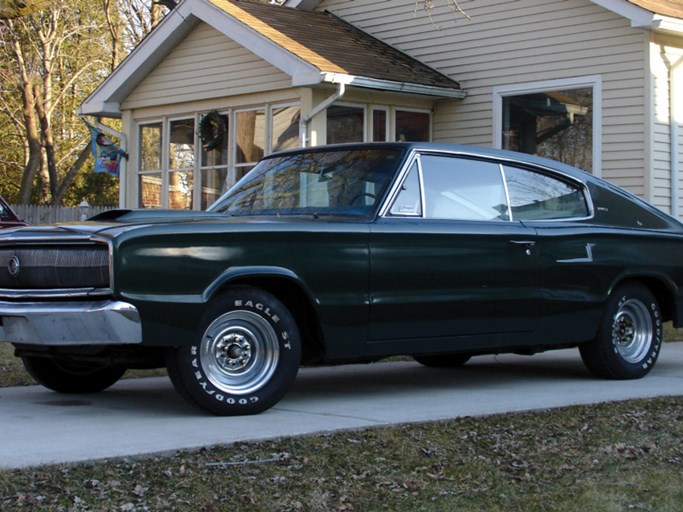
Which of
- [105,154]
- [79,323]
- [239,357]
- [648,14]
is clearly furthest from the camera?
[105,154]

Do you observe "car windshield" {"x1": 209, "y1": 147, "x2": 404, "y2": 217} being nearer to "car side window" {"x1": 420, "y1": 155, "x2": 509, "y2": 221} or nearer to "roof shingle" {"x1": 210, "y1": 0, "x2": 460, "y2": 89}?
"car side window" {"x1": 420, "y1": 155, "x2": 509, "y2": 221}

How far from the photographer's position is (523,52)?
16.8m

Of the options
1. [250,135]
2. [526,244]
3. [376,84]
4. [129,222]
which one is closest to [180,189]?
[250,135]

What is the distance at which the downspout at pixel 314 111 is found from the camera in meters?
15.9

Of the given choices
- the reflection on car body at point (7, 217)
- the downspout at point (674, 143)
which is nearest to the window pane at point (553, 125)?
the downspout at point (674, 143)

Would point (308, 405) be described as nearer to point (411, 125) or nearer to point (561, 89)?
point (561, 89)

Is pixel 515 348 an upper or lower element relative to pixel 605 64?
lower

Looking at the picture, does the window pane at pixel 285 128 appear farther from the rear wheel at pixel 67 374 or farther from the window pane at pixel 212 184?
the rear wheel at pixel 67 374

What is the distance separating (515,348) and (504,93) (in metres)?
9.88

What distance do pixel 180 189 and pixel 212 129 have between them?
150cm

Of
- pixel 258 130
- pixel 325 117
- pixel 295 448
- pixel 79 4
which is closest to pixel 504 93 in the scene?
pixel 325 117

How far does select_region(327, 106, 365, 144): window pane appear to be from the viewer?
55.8 feet

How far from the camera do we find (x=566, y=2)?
16.2m

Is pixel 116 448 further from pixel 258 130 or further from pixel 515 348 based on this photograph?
pixel 258 130
